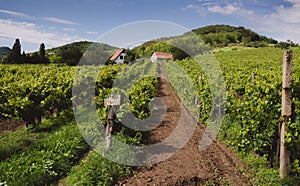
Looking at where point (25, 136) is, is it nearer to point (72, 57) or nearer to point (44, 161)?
point (44, 161)

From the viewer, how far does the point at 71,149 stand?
7461 millimetres

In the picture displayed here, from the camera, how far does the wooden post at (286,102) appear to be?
5891 mm

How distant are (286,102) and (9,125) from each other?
381 inches

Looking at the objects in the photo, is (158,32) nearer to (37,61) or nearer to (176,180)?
(176,180)

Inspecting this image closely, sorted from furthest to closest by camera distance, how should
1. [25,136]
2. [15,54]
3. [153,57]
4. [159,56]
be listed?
[153,57], [15,54], [159,56], [25,136]

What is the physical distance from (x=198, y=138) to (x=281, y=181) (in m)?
3.51

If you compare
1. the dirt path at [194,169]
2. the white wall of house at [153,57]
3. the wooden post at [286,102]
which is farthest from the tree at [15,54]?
the wooden post at [286,102]

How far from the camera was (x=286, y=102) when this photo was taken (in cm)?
593

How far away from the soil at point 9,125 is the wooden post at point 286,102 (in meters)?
8.96

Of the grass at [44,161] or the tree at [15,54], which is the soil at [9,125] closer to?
the grass at [44,161]

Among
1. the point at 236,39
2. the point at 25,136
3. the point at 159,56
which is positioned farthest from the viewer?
the point at 236,39

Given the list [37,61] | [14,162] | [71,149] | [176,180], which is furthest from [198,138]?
[37,61]

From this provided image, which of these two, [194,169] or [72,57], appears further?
[72,57]

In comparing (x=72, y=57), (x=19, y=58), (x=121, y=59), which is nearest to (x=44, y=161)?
(x=121, y=59)
